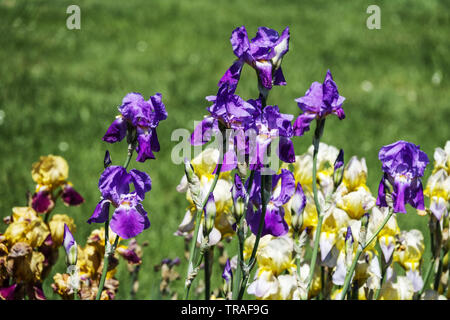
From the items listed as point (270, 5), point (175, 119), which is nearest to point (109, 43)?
point (175, 119)

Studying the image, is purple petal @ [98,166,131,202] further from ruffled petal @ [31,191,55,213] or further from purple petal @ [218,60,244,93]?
ruffled petal @ [31,191,55,213]

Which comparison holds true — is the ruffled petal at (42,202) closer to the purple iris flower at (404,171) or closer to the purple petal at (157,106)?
the purple petal at (157,106)

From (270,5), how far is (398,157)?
17.6 feet

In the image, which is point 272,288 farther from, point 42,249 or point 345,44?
point 345,44

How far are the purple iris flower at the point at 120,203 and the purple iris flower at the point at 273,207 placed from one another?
0.26m

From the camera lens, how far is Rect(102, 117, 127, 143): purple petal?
1187 millimetres

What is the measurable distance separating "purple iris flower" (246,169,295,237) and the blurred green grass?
0.92m

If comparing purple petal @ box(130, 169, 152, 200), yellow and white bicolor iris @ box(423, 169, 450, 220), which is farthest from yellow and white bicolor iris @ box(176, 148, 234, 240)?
yellow and white bicolor iris @ box(423, 169, 450, 220)

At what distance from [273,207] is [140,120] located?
1.24 feet

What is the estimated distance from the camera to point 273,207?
1.30 meters

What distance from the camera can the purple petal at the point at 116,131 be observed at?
3.89ft
